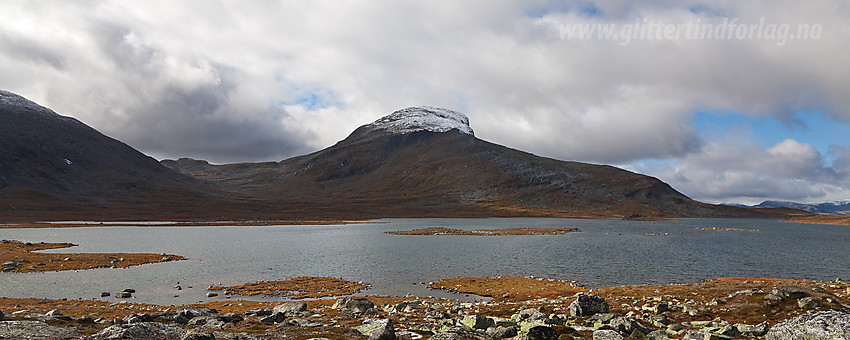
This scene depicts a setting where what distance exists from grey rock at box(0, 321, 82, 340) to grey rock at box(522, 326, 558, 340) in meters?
19.1

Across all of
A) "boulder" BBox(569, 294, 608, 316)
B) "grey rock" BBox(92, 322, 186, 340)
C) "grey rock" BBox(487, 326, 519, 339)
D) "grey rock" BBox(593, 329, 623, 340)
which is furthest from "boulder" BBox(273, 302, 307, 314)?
"grey rock" BBox(593, 329, 623, 340)

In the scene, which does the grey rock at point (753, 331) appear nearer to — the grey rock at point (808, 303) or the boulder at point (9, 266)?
the grey rock at point (808, 303)

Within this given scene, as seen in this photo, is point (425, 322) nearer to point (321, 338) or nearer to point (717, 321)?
point (321, 338)

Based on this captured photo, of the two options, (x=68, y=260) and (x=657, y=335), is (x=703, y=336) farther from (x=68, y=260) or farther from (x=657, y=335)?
(x=68, y=260)

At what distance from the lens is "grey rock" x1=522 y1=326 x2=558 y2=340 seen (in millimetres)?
19078

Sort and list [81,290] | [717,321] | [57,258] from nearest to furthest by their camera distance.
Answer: [717,321] → [81,290] → [57,258]

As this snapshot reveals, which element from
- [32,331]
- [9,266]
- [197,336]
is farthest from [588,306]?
[9,266]

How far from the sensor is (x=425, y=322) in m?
27.3

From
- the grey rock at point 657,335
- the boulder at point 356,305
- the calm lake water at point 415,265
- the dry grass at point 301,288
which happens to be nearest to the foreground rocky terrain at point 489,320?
the grey rock at point 657,335

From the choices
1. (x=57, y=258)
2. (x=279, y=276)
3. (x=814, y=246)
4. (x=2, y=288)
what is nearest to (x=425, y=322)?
(x=279, y=276)

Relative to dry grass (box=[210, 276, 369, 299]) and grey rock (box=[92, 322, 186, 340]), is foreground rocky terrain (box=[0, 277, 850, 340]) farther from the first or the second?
dry grass (box=[210, 276, 369, 299])

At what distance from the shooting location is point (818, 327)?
1576 centimetres

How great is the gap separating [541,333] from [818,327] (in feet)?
31.9

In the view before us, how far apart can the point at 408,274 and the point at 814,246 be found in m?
99.1
